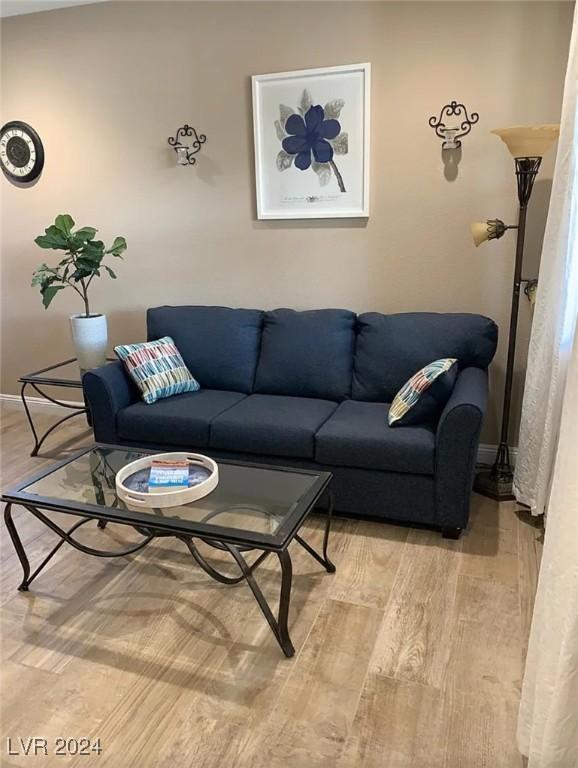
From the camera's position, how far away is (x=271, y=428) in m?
2.79

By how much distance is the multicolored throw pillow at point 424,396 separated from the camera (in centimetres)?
263

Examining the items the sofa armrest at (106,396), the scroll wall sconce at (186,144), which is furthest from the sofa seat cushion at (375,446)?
the scroll wall sconce at (186,144)

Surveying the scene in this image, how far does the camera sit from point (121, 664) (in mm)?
1936

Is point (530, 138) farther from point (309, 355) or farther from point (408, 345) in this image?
point (309, 355)

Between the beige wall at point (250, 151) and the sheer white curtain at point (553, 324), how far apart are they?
1.95 ft

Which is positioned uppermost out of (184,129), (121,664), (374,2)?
(374,2)

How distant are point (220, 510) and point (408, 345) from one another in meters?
1.40

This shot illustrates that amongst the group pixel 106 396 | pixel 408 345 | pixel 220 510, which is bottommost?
pixel 220 510

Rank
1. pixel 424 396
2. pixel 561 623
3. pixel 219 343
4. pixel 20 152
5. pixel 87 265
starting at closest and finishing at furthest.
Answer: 1. pixel 561 623
2. pixel 424 396
3. pixel 219 343
4. pixel 87 265
5. pixel 20 152

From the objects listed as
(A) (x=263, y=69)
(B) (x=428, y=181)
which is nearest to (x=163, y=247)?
(A) (x=263, y=69)

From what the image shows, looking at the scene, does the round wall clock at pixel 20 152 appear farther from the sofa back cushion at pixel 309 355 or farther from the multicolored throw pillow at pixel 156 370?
the sofa back cushion at pixel 309 355

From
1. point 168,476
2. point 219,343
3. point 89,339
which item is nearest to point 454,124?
point 219,343

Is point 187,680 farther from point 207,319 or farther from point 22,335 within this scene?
point 22,335

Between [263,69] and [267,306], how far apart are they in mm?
1319
